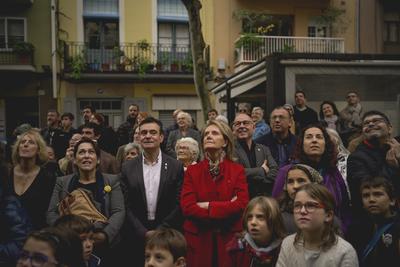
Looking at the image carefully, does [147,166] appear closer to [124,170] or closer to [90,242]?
[124,170]

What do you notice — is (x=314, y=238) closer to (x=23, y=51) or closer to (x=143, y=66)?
(x=143, y=66)

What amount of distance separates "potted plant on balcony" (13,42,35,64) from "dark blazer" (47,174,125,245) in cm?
1565

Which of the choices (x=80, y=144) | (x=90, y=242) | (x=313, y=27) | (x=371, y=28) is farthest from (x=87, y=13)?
(x=90, y=242)

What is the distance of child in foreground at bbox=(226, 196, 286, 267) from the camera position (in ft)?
11.2

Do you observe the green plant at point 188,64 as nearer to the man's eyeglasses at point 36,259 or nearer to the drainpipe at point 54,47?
the drainpipe at point 54,47

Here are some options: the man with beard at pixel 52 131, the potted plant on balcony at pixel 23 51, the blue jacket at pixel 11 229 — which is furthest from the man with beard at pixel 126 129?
the potted plant on balcony at pixel 23 51

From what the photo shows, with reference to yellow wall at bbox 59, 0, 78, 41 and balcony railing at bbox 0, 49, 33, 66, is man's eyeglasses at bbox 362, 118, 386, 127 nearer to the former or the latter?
balcony railing at bbox 0, 49, 33, 66

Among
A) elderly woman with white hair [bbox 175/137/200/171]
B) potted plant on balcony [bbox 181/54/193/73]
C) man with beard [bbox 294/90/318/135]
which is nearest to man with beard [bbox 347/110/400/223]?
elderly woman with white hair [bbox 175/137/200/171]

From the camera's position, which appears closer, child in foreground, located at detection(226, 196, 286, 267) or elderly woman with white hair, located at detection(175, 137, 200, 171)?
child in foreground, located at detection(226, 196, 286, 267)

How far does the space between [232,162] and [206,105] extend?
22.6ft

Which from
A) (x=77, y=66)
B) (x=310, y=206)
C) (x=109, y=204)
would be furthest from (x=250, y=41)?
(x=310, y=206)

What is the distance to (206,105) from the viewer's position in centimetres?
1105

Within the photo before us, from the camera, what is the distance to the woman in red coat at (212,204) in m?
3.88

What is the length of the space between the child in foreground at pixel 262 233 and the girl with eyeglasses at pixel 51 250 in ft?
4.77
